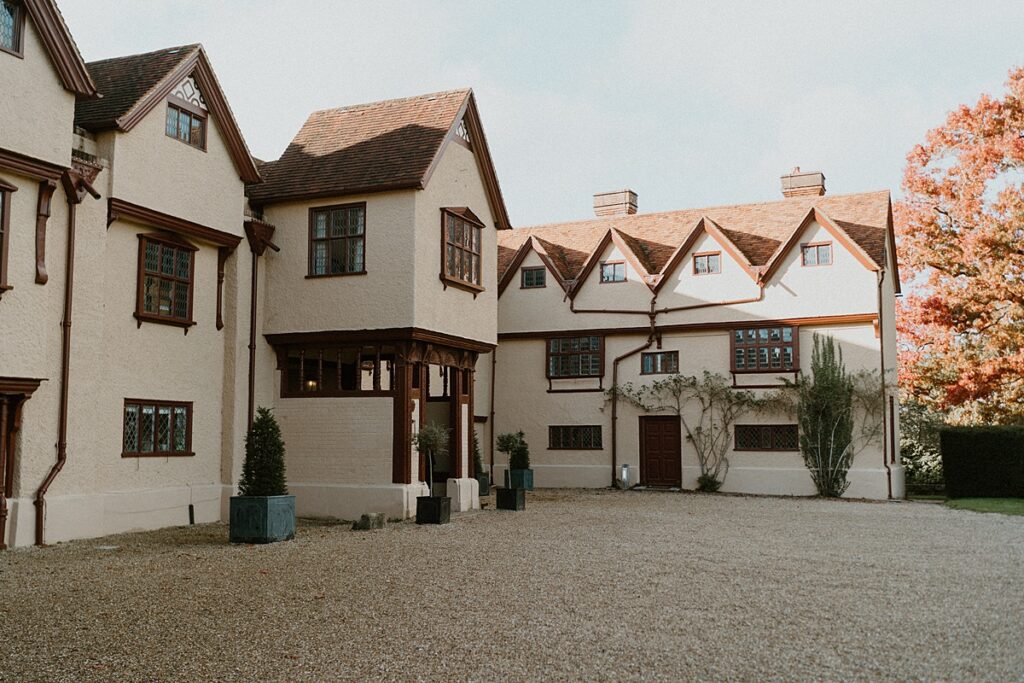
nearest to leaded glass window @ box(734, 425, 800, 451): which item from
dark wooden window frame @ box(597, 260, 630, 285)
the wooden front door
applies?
the wooden front door

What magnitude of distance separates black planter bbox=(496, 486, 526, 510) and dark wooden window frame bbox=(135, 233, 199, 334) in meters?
7.21

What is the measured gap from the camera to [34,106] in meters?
13.9

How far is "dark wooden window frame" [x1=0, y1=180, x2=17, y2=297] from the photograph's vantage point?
13.3 meters

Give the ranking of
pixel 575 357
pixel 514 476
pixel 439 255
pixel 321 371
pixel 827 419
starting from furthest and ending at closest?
pixel 575 357, pixel 827 419, pixel 514 476, pixel 439 255, pixel 321 371

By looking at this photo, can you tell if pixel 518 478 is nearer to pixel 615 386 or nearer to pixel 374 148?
pixel 615 386

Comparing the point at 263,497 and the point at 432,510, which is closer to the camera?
the point at 263,497

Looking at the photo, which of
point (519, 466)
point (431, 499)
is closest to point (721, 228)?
point (519, 466)

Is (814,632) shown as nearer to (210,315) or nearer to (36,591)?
(36,591)

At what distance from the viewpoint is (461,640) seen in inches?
313

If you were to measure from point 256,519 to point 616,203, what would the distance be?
22063 mm

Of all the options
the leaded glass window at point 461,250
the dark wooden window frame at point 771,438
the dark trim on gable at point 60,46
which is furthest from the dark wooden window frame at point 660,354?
the dark trim on gable at point 60,46

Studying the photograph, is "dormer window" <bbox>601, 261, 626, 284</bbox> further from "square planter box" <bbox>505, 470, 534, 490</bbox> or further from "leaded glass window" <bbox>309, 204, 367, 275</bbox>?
"leaded glass window" <bbox>309, 204, 367, 275</bbox>

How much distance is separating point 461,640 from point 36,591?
16.8 ft

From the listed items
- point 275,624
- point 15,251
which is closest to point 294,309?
point 15,251
